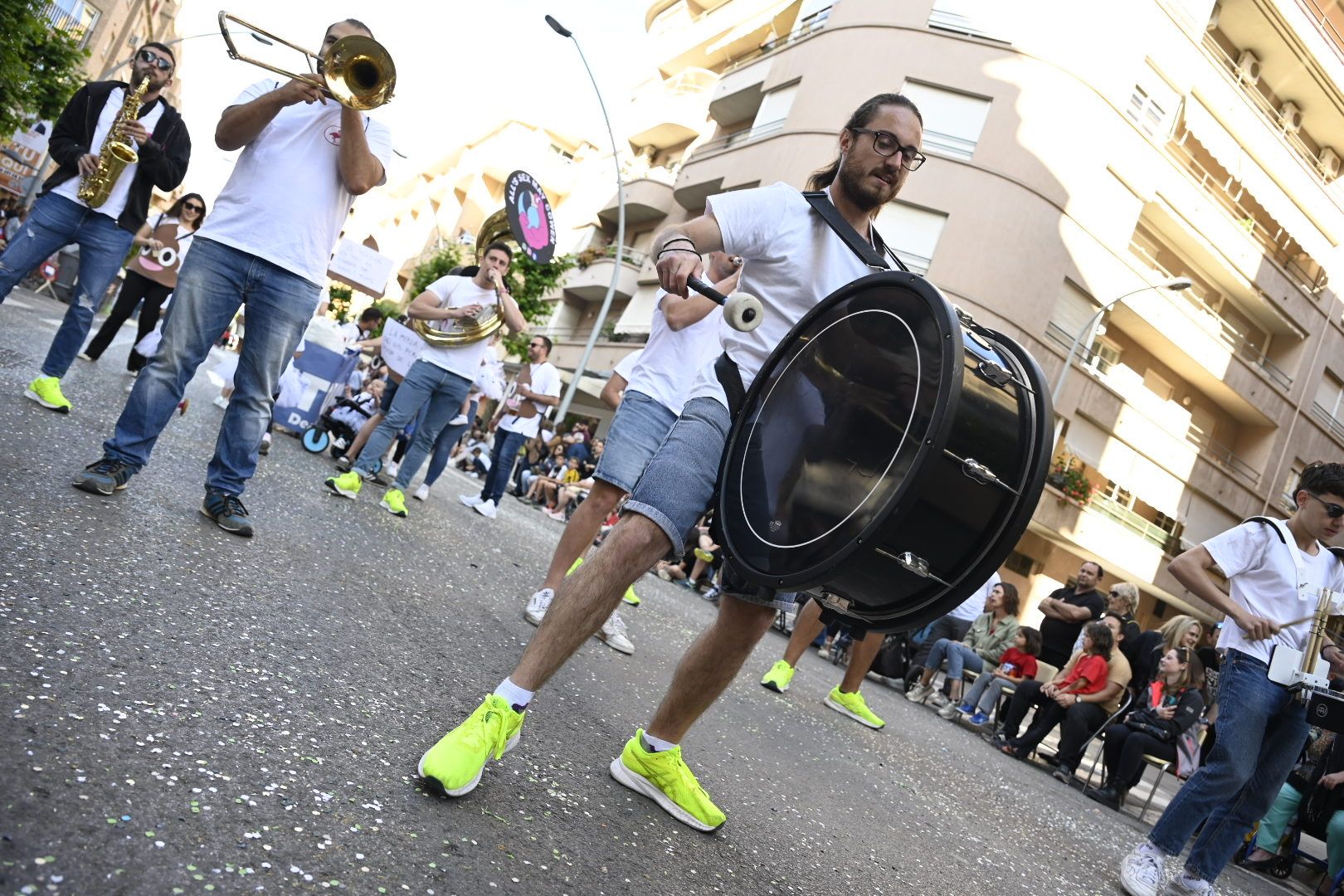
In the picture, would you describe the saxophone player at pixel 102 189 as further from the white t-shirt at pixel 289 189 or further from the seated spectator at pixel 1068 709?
the seated spectator at pixel 1068 709

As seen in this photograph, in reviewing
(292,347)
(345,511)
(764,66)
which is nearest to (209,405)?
(345,511)

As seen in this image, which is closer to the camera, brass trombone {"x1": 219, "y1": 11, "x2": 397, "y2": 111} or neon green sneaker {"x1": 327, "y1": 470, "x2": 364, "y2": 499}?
brass trombone {"x1": 219, "y1": 11, "x2": 397, "y2": 111}

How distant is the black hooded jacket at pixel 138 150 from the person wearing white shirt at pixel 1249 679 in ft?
18.0

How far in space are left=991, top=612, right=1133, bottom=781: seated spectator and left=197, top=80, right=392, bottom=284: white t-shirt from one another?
7.41 metres

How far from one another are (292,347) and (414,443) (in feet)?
9.97

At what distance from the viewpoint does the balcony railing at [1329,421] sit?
Answer: 102 ft

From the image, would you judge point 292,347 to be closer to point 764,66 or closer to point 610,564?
point 610,564

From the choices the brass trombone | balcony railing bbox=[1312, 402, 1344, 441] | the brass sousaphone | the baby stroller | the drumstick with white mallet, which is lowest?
the baby stroller

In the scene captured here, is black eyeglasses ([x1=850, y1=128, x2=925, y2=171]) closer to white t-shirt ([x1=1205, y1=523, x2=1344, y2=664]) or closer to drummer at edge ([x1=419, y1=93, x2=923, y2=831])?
drummer at edge ([x1=419, y1=93, x2=923, y2=831])

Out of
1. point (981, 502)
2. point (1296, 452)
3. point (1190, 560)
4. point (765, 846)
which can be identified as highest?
point (1296, 452)

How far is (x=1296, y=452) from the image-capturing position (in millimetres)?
30438

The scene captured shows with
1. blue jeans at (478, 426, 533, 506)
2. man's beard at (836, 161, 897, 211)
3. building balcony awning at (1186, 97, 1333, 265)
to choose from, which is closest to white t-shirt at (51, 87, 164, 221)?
man's beard at (836, 161, 897, 211)

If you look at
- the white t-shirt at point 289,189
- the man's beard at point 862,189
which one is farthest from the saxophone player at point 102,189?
the man's beard at point 862,189

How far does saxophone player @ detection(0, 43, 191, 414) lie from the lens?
5602mm
